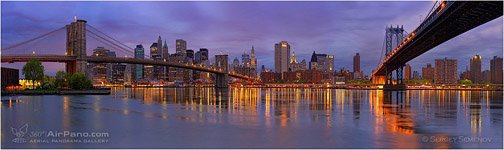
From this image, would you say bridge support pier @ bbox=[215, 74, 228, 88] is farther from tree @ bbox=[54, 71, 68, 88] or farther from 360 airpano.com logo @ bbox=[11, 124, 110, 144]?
360 airpano.com logo @ bbox=[11, 124, 110, 144]

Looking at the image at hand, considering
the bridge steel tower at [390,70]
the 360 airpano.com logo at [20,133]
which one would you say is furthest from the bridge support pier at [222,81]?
the 360 airpano.com logo at [20,133]

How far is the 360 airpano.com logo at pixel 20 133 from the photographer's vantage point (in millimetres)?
19703

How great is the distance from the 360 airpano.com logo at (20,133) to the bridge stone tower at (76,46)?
224ft

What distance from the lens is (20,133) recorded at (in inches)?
870

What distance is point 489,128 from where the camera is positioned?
24.3 meters

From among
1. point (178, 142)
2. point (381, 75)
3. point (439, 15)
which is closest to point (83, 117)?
point (178, 142)

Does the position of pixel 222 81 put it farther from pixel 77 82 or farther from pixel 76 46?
pixel 77 82

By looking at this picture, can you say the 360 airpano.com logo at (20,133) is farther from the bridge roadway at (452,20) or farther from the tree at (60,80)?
the tree at (60,80)

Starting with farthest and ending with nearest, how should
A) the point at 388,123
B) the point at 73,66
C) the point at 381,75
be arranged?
the point at 381,75 → the point at 73,66 → the point at 388,123


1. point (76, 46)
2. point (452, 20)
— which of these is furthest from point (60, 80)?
point (452, 20)

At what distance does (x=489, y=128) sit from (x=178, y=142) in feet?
52.8

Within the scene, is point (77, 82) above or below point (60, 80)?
below

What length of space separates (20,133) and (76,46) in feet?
249

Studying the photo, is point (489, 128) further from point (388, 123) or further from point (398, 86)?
point (398, 86)
